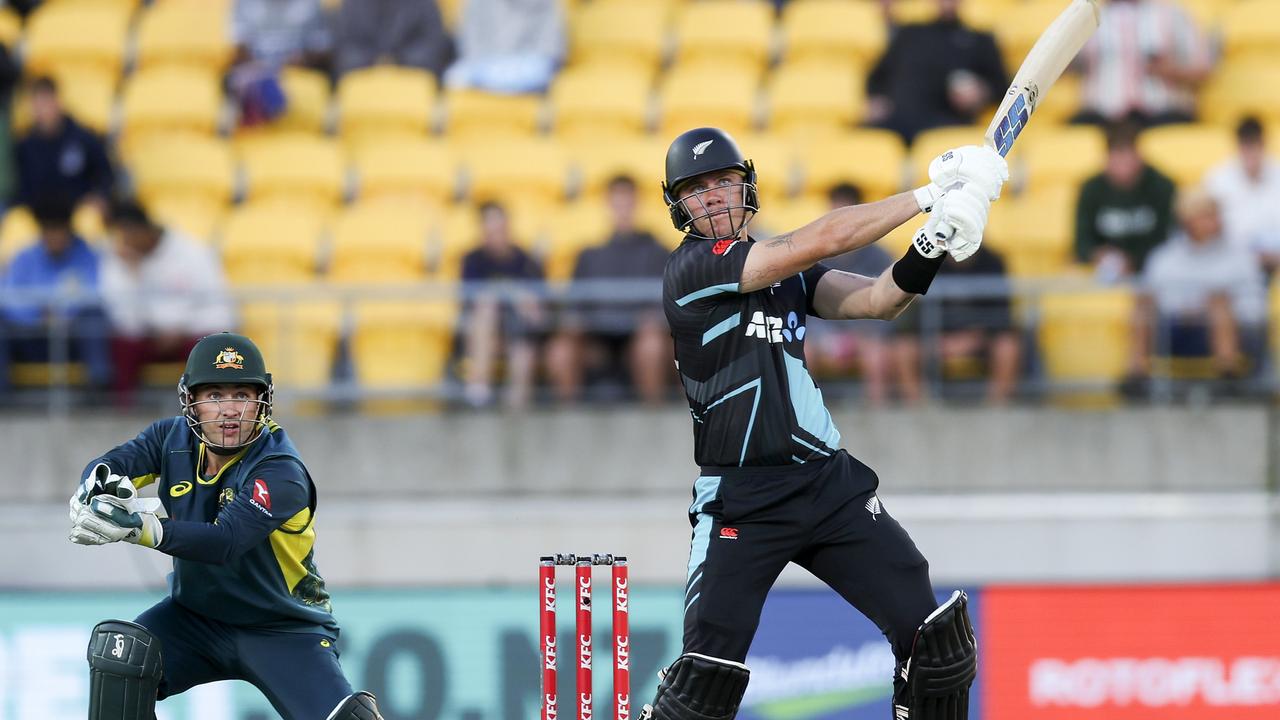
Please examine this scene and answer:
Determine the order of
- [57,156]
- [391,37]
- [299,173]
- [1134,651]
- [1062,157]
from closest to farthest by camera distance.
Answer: [1134,651] → [57,156] → [1062,157] → [299,173] → [391,37]

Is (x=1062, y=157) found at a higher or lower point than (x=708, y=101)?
lower

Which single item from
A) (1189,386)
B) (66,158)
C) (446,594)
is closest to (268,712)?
(446,594)

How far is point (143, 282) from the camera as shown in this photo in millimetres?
10164

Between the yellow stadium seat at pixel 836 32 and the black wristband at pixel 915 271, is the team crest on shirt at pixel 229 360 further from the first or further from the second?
the yellow stadium seat at pixel 836 32

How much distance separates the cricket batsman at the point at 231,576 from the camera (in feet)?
19.1

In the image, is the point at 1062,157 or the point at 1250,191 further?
the point at 1062,157

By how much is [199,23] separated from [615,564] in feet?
26.2

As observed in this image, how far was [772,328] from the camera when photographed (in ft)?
19.0

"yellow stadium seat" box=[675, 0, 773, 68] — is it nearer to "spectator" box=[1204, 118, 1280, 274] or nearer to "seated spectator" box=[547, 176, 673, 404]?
"seated spectator" box=[547, 176, 673, 404]

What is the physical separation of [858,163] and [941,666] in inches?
232

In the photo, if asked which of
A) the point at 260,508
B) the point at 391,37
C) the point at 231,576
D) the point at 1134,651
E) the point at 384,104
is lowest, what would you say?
the point at 1134,651

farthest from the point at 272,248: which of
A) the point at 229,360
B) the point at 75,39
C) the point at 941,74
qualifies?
the point at 229,360

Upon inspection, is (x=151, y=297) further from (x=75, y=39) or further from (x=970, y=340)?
(x=970, y=340)

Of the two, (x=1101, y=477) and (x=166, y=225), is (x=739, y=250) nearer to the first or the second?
(x=1101, y=477)
